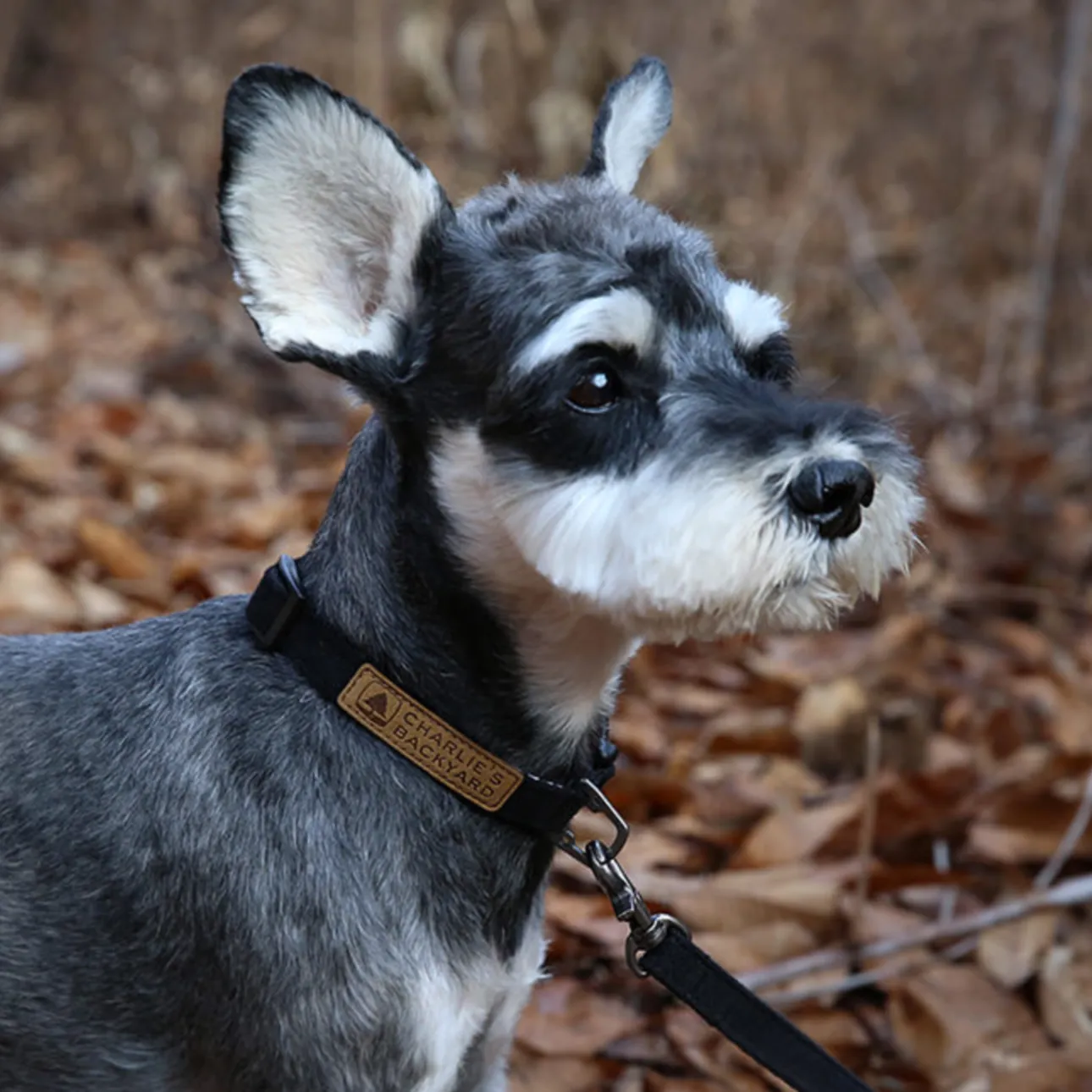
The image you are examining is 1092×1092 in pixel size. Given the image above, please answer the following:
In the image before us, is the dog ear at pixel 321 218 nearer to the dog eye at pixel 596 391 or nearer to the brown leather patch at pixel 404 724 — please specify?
the dog eye at pixel 596 391

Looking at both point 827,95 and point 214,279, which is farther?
point 827,95

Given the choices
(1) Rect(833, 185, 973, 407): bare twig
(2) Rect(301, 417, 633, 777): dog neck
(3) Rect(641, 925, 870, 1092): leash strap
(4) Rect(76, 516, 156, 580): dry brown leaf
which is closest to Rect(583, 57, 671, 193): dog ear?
(2) Rect(301, 417, 633, 777): dog neck

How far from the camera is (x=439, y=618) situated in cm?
218

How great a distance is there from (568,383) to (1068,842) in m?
1.93

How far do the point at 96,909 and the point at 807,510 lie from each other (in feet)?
3.94

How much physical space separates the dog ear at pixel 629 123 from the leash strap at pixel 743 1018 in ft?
4.28

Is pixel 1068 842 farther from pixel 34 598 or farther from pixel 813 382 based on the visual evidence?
pixel 34 598

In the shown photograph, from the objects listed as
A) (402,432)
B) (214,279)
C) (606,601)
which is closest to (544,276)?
(402,432)

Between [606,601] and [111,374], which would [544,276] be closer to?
[606,601]

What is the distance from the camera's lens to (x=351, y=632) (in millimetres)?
2180

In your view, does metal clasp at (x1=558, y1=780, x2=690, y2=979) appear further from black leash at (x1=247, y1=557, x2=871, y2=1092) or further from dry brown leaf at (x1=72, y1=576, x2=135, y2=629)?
dry brown leaf at (x1=72, y1=576, x2=135, y2=629)

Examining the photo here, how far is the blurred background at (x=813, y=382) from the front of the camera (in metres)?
3.05

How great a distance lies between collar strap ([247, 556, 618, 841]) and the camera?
2125mm

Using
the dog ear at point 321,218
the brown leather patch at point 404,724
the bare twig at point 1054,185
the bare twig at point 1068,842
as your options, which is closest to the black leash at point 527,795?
the brown leather patch at point 404,724
